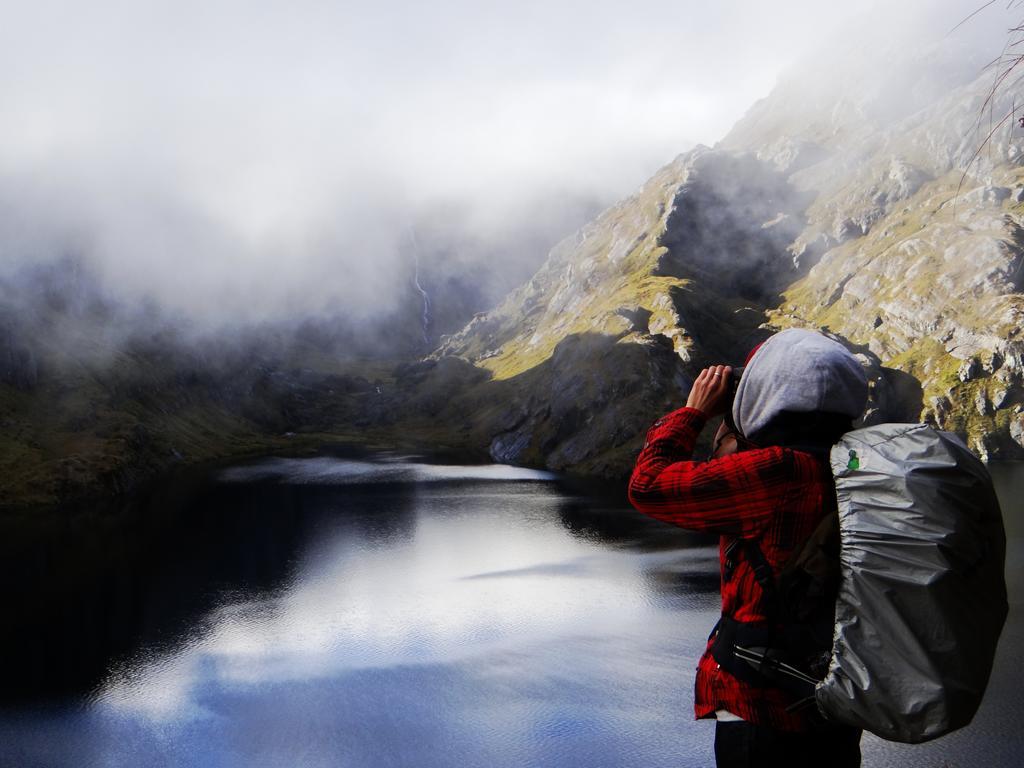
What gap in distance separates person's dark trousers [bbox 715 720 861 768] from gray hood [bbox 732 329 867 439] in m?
2.28

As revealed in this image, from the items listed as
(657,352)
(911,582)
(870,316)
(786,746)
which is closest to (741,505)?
(911,582)

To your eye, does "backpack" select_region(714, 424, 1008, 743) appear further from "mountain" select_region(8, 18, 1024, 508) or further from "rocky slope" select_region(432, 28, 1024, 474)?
"rocky slope" select_region(432, 28, 1024, 474)

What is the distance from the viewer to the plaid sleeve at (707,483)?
5.16m

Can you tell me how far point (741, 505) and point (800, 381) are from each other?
3.39ft

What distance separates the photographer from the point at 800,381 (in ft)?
17.2

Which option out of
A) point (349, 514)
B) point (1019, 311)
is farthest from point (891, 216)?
point (349, 514)

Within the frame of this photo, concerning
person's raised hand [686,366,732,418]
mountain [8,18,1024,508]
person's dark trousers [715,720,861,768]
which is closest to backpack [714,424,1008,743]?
person's dark trousers [715,720,861,768]

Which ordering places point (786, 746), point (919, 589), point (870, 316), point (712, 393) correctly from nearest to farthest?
point (919, 589), point (786, 746), point (712, 393), point (870, 316)

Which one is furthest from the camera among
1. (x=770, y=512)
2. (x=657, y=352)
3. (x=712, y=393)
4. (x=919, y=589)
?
(x=657, y=352)

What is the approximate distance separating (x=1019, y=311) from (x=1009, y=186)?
4037cm

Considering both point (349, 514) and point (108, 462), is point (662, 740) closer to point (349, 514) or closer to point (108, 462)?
point (349, 514)

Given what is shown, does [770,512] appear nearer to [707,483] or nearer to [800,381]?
[707,483]

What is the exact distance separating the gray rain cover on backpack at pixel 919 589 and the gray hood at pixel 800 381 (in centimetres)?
57

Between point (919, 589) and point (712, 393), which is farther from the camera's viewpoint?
point (712, 393)
